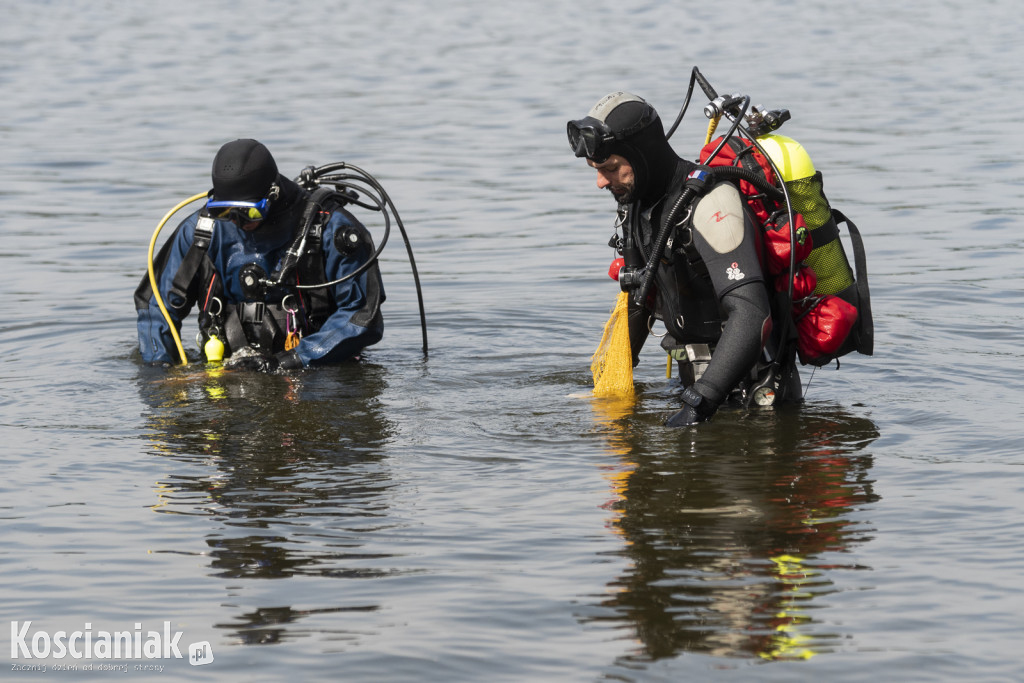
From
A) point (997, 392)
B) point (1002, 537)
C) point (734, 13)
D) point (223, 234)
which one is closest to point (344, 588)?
point (1002, 537)

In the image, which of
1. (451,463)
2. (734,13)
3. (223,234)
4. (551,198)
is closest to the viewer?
(451,463)

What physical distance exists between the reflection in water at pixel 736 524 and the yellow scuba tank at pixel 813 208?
2.31ft

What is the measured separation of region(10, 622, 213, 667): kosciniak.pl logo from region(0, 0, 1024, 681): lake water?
37 millimetres

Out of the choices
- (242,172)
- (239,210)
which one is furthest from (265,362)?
(242,172)

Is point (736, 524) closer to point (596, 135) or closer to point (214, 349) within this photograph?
point (596, 135)

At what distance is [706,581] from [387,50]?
21392 mm

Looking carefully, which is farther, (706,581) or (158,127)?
(158,127)

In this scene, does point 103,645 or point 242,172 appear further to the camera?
point 242,172

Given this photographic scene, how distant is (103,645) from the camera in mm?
3805

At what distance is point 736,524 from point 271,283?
3.10m

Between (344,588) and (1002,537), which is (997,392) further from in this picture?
(344,588)

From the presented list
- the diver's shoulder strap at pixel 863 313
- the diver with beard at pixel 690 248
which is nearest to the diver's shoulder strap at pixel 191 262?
the diver with beard at pixel 690 248

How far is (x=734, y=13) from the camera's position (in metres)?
29.5

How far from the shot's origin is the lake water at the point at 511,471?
12.4 ft
